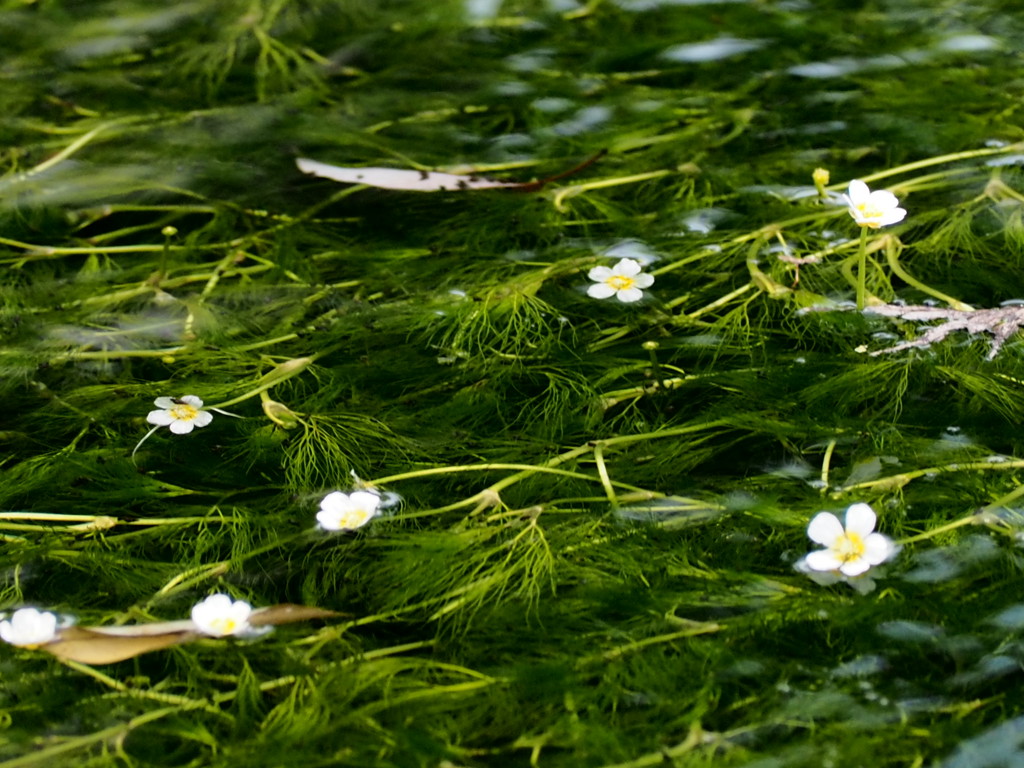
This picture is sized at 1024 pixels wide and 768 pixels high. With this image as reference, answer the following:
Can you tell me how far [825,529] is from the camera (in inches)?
53.9

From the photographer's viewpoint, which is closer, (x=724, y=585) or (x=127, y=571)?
(x=724, y=585)

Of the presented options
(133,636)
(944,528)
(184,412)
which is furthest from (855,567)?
(184,412)

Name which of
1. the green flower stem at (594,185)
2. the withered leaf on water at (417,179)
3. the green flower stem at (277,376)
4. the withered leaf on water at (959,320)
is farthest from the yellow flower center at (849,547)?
the withered leaf on water at (417,179)

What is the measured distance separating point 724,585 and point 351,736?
52cm

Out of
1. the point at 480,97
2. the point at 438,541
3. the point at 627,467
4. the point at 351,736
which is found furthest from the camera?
the point at 480,97

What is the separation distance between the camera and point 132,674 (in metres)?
1.34

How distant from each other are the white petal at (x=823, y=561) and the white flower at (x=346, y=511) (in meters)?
0.62

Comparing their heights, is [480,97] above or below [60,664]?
above

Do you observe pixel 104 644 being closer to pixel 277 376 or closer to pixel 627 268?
pixel 277 376

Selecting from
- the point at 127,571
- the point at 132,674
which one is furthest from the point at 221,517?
the point at 132,674

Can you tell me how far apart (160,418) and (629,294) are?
85 centimetres

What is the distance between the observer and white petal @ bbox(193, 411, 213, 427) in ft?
5.62

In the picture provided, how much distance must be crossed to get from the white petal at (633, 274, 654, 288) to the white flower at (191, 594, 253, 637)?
0.93m

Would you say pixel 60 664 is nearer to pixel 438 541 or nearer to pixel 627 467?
pixel 438 541
